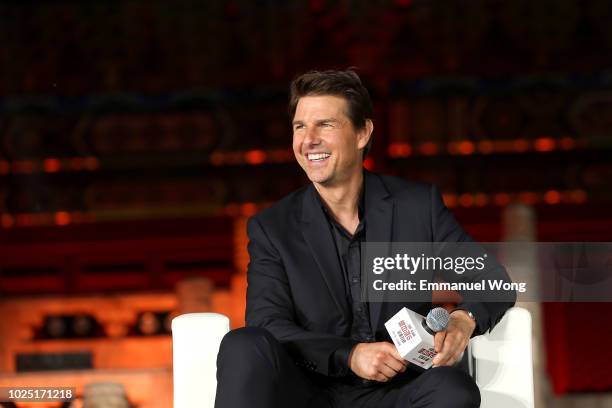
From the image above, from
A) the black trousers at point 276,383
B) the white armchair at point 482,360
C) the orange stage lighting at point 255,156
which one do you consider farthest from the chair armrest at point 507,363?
the orange stage lighting at point 255,156

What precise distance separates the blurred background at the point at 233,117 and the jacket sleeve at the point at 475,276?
5.35ft

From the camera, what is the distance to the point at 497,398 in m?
1.27

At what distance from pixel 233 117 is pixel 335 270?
2.04 metres

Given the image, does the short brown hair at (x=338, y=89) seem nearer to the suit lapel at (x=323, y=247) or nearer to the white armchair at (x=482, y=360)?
the suit lapel at (x=323, y=247)

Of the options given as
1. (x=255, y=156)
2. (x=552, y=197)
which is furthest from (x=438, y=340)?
(x=255, y=156)

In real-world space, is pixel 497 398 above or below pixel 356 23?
below

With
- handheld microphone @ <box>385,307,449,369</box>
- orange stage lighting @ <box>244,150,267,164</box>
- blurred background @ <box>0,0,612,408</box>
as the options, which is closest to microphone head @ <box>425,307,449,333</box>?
handheld microphone @ <box>385,307,449,369</box>

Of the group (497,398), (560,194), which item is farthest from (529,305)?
(560,194)

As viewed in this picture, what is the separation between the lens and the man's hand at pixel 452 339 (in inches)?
45.0

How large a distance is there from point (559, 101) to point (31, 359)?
5.79ft

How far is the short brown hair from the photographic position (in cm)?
127

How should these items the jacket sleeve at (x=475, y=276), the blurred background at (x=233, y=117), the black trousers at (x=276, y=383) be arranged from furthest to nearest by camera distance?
the blurred background at (x=233, y=117) → the jacket sleeve at (x=475, y=276) → the black trousers at (x=276, y=383)

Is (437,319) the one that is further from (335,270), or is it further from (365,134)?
(365,134)

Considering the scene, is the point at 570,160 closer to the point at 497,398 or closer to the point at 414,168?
the point at 414,168
